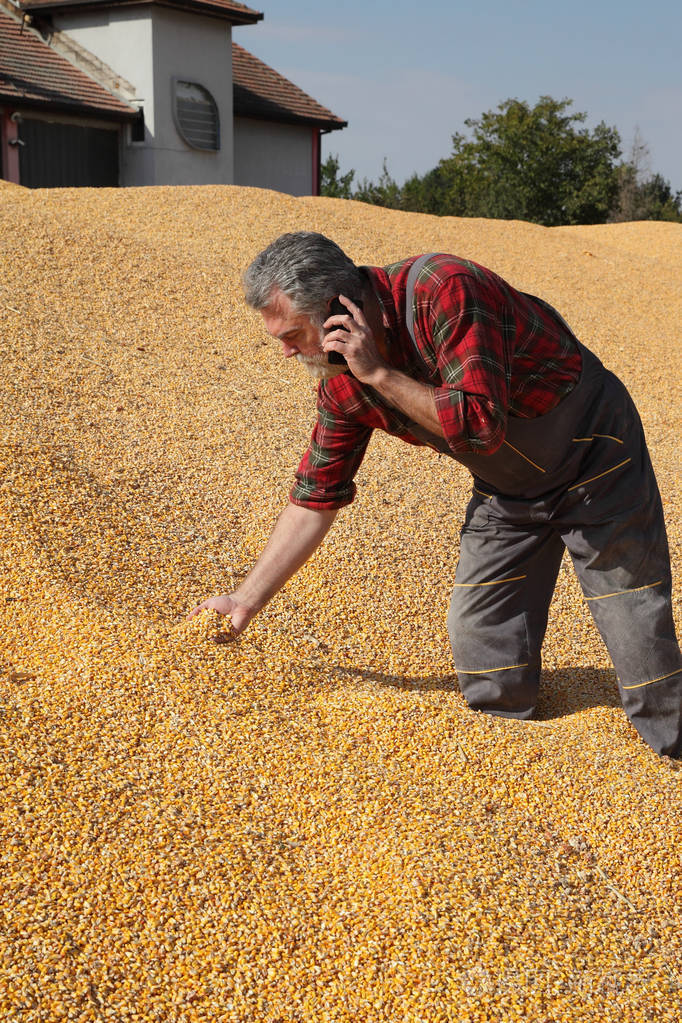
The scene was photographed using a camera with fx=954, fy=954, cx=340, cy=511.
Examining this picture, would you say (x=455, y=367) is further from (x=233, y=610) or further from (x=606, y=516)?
(x=233, y=610)

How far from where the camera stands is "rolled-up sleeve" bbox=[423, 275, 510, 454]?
2.18 metres

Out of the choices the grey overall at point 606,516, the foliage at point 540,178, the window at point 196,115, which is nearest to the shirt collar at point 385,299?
the grey overall at point 606,516

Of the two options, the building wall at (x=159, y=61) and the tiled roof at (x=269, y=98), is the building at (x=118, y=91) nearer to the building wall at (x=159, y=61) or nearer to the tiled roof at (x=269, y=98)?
the building wall at (x=159, y=61)

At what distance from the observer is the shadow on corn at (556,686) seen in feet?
10.2

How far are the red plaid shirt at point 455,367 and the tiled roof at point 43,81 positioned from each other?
11967 millimetres

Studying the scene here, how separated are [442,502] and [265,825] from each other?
108 inches

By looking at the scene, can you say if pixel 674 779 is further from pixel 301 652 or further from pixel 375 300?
pixel 375 300

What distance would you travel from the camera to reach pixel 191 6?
1409 centimetres

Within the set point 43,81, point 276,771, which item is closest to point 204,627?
point 276,771

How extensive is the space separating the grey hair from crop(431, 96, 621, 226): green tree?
2355cm

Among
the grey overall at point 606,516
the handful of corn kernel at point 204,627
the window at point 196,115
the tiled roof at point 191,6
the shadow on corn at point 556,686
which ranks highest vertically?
the tiled roof at point 191,6

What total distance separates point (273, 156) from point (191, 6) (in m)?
3.47

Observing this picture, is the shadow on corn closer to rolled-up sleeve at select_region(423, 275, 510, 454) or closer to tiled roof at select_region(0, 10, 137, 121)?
rolled-up sleeve at select_region(423, 275, 510, 454)

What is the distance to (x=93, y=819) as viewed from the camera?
213cm
